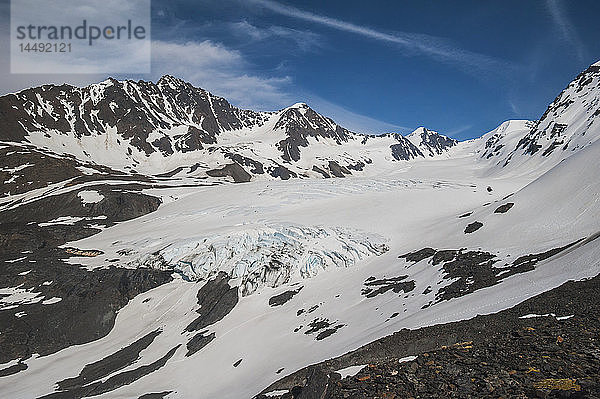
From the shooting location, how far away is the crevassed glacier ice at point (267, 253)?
1896 inches

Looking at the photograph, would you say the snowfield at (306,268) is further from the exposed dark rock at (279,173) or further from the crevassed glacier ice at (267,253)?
the exposed dark rock at (279,173)

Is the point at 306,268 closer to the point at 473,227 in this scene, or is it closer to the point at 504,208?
the point at 473,227

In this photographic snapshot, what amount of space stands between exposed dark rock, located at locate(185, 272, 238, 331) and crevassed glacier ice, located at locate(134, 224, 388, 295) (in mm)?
1666

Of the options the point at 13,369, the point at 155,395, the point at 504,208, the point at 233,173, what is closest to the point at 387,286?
the point at 504,208

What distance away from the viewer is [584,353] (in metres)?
10.4

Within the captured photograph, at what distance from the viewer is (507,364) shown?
11000mm

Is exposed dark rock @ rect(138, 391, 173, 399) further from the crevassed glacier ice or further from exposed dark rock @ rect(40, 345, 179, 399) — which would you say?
the crevassed glacier ice

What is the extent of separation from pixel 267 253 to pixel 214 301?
10.1 m

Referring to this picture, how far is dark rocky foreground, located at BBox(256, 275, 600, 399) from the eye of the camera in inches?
372

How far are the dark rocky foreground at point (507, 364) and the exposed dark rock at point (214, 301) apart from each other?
29829 mm

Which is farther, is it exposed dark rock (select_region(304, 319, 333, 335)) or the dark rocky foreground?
exposed dark rock (select_region(304, 319, 333, 335))

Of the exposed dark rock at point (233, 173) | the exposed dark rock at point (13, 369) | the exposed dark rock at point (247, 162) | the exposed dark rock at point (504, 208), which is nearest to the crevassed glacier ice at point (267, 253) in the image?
the exposed dark rock at point (504, 208)

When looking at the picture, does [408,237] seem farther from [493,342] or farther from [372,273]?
[493,342]

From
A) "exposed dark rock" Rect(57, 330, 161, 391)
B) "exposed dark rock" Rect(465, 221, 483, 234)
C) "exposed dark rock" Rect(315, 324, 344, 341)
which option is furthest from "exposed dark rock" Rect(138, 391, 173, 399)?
"exposed dark rock" Rect(465, 221, 483, 234)
